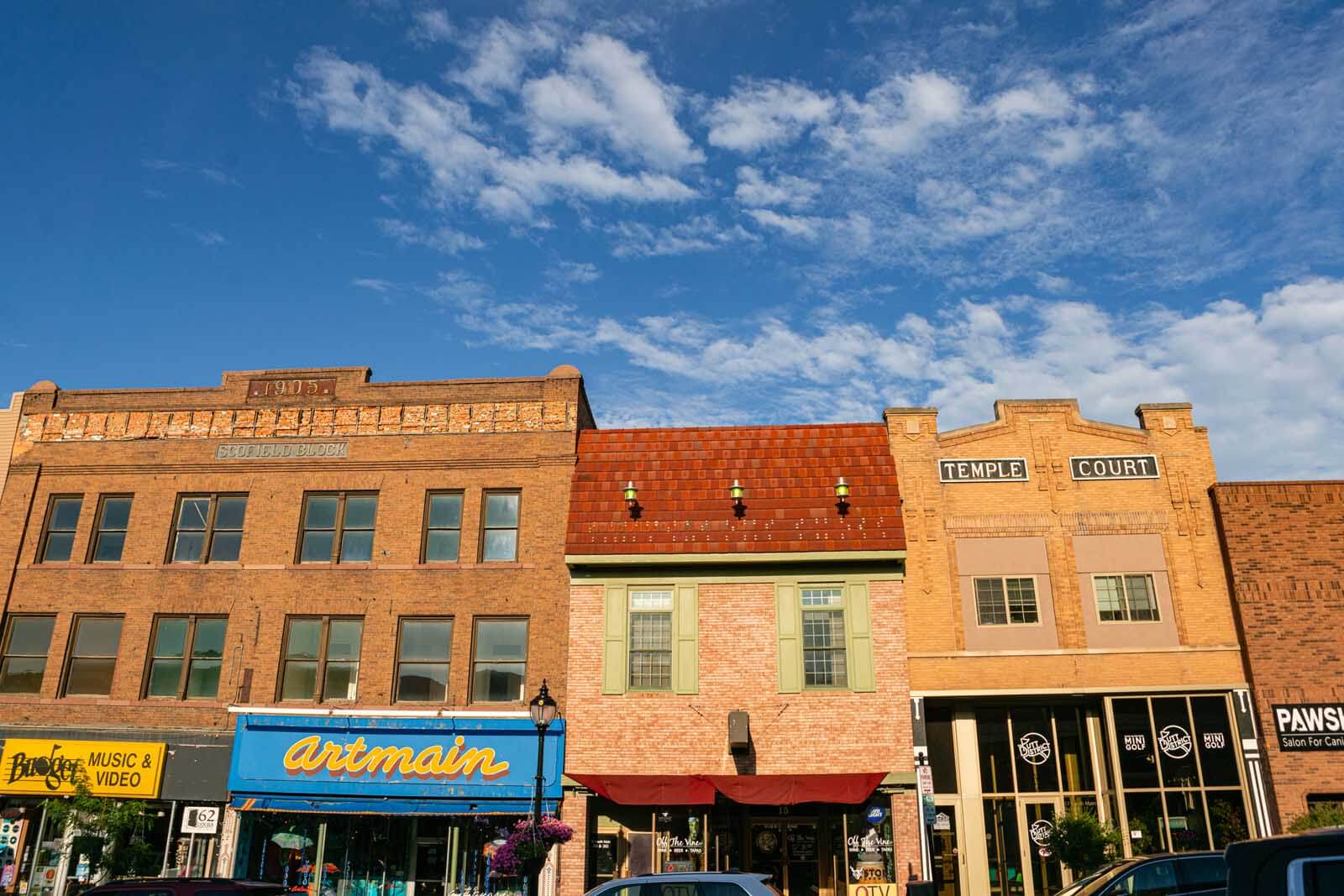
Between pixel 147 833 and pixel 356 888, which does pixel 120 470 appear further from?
pixel 356 888

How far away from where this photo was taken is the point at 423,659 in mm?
21484

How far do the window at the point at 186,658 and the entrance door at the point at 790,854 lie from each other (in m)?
12.0

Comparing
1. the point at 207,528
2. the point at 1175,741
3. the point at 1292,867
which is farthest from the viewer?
the point at 207,528

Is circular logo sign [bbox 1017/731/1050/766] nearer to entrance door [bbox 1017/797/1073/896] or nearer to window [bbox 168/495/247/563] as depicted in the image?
entrance door [bbox 1017/797/1073/896]

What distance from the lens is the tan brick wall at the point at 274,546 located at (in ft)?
70.3

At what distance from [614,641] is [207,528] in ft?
33.0

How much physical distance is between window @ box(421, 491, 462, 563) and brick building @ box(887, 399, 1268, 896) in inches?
394

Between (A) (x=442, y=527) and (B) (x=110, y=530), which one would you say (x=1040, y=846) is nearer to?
(A) (x=442, y=527)

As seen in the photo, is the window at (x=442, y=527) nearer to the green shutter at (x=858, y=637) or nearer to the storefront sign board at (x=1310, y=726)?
the green shutter at (x=858, y=637)

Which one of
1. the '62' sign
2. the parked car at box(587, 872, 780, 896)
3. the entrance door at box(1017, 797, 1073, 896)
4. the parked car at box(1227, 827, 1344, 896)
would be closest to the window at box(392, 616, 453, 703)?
the '62' sign

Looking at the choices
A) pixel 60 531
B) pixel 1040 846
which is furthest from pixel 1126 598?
pixel 60 531

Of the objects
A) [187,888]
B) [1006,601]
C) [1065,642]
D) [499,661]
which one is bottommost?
[187,888]

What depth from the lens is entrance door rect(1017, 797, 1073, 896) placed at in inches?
781

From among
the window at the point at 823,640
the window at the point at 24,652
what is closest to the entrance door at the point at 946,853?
the window at the point at 823,640
